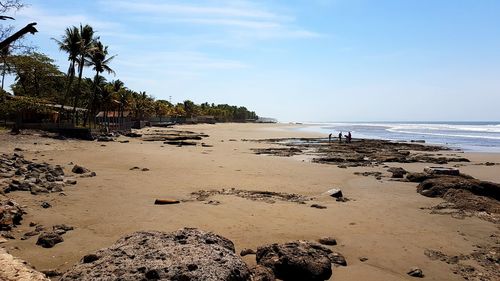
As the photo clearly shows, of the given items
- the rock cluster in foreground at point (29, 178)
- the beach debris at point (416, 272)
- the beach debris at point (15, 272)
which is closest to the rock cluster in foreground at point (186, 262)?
the beach debris at point (15, 272)

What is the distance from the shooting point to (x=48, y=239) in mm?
7586

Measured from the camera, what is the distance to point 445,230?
10133 mm

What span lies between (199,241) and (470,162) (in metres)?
27.8

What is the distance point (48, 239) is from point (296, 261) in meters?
4.91

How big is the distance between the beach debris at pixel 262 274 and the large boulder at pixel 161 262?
700 millimetres

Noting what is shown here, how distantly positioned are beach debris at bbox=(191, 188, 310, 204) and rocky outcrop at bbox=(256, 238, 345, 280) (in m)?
5.86

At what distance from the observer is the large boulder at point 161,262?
4656 mm

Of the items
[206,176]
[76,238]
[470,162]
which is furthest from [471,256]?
[470,162]

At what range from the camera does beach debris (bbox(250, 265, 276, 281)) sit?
5.80 meters

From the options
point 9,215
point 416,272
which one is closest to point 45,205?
point 9,215

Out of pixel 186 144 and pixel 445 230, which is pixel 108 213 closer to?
pixel 445 230

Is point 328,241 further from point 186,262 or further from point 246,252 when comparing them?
point 186,262

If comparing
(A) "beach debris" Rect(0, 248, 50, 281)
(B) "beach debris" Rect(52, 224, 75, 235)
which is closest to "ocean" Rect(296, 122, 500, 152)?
(B) "beach debris" Rect(52, 224, 75, 235)

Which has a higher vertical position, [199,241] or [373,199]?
[199,241]
